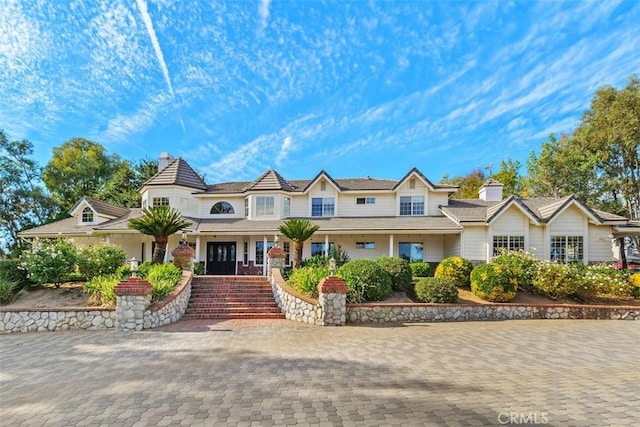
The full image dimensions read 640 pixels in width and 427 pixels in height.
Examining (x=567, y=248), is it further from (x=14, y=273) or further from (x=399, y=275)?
(x=14, y=273)

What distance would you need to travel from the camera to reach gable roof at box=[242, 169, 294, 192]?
71.0 ft

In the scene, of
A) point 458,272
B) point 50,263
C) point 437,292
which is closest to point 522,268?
point 458,272

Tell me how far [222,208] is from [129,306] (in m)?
13.4

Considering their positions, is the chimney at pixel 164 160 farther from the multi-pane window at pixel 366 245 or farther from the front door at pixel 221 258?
the multi-pane window at pixel 366 245

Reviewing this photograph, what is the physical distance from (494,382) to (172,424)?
5168 millimetres

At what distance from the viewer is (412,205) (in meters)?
21.6

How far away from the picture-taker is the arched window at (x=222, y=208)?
22.8 meters

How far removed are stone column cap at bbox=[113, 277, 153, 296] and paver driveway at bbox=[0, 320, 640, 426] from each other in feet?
4.02

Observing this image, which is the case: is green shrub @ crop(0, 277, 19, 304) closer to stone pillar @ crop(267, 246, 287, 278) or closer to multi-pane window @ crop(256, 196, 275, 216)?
stone pillar @ crop(267, 246, 287, 278)

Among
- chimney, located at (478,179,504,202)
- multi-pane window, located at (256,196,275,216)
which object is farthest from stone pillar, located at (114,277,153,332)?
chimney, located at (478,179,504,202)

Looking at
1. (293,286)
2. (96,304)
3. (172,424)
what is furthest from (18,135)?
(172,424)

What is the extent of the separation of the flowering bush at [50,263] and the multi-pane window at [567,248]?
23.8 m

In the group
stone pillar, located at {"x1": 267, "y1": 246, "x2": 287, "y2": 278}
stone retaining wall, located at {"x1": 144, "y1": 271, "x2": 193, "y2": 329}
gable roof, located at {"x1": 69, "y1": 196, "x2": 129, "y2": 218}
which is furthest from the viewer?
gable roof, located at {"x1": 69, "y1": 196, "x2": 129, "y2": 218}

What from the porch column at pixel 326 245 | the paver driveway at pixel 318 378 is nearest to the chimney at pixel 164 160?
the porch column at pixel 326 245
